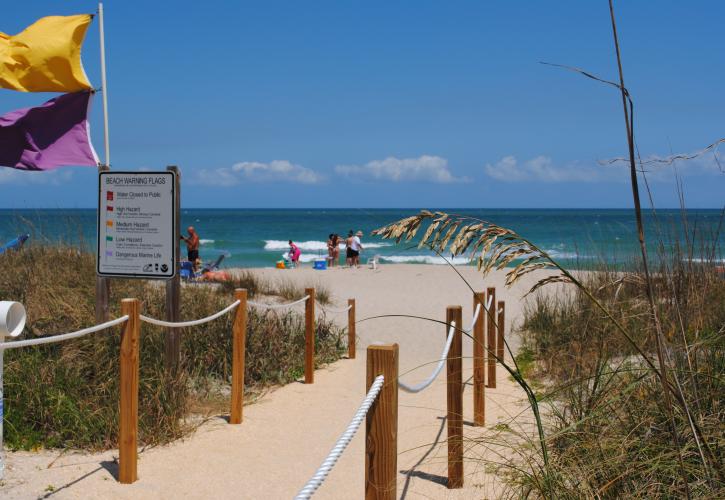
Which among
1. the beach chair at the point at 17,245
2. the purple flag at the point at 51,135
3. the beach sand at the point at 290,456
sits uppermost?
the purple flag at the point at 51,135

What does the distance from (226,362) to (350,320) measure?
268 centimetres

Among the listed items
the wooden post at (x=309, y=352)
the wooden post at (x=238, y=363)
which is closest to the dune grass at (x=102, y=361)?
the wooden post at (x=309, y=352)

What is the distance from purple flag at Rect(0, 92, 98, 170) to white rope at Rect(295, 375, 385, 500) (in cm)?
691

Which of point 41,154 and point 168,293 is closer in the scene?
point 168,293

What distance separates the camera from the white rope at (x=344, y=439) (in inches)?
97.3

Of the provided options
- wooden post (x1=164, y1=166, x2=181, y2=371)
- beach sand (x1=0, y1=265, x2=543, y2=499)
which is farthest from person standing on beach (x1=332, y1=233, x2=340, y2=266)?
wooden post (x1=164, y1=166, x2=181, y2=371)

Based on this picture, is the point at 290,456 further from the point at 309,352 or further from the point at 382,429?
the point at 382,429

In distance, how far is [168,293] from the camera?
6598mm

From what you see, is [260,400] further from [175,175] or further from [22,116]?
[22,116]

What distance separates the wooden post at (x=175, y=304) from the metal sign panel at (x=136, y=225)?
0.14 ft

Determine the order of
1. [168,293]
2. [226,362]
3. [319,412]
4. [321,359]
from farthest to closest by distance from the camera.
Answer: [321,359] < [226,362] < [319,412] < [168,293]

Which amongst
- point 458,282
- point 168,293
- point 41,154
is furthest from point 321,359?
point 458,282

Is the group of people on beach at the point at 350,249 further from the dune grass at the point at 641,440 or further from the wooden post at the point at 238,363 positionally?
the dune grass at the point at 641,440

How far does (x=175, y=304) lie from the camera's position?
660 centimetres
